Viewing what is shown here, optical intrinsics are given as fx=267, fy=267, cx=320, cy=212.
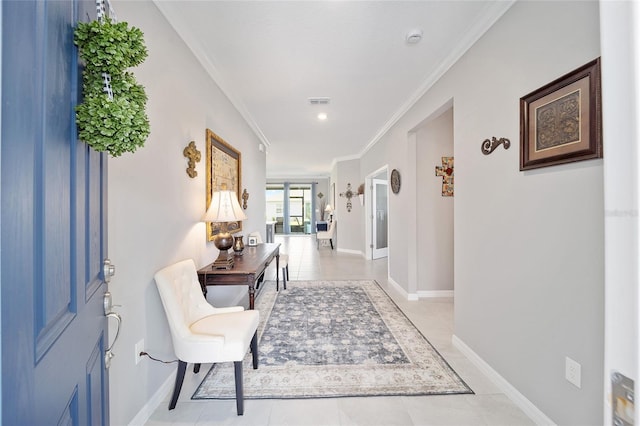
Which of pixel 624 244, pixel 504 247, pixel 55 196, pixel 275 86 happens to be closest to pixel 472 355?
pixel 504 247

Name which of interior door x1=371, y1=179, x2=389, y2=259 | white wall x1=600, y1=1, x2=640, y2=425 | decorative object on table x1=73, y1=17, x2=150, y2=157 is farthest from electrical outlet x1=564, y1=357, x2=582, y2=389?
interior door x1=371, y1=179, x2=389, y2=259

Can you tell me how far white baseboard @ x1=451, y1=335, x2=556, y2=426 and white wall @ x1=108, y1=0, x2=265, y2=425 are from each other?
7.45 feet

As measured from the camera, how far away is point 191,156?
6.87 feet

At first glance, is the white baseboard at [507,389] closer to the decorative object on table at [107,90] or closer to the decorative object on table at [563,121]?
the decorative object on table at [563,121]

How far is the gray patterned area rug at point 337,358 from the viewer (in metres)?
1.83

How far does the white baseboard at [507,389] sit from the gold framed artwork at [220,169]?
245 centimetres

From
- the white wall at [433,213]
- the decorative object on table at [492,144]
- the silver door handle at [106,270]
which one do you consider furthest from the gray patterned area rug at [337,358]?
the decorative object on table at [492,144]

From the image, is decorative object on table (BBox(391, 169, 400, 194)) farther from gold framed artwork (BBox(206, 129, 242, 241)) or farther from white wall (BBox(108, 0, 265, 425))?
→ white wall (BBox(108, 0, 265, 425))

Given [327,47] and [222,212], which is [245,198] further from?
[327,47]

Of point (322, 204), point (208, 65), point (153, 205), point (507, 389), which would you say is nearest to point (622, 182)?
point (153, 205)

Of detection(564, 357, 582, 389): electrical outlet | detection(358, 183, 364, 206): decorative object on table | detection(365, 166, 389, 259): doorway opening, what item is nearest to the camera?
detection(564, 357, 582, 389): electrical outlet

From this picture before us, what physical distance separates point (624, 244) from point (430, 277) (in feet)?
11.7

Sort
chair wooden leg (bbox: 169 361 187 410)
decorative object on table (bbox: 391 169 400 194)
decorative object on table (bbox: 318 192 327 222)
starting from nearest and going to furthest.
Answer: chair wooden leg (bbox: 169 361 187 410) < decorative object on table (bbox: 391 169 400 194) < decorative object on table (bbox: 318 192 327 222)

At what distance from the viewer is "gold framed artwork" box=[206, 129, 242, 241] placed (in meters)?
2.48
